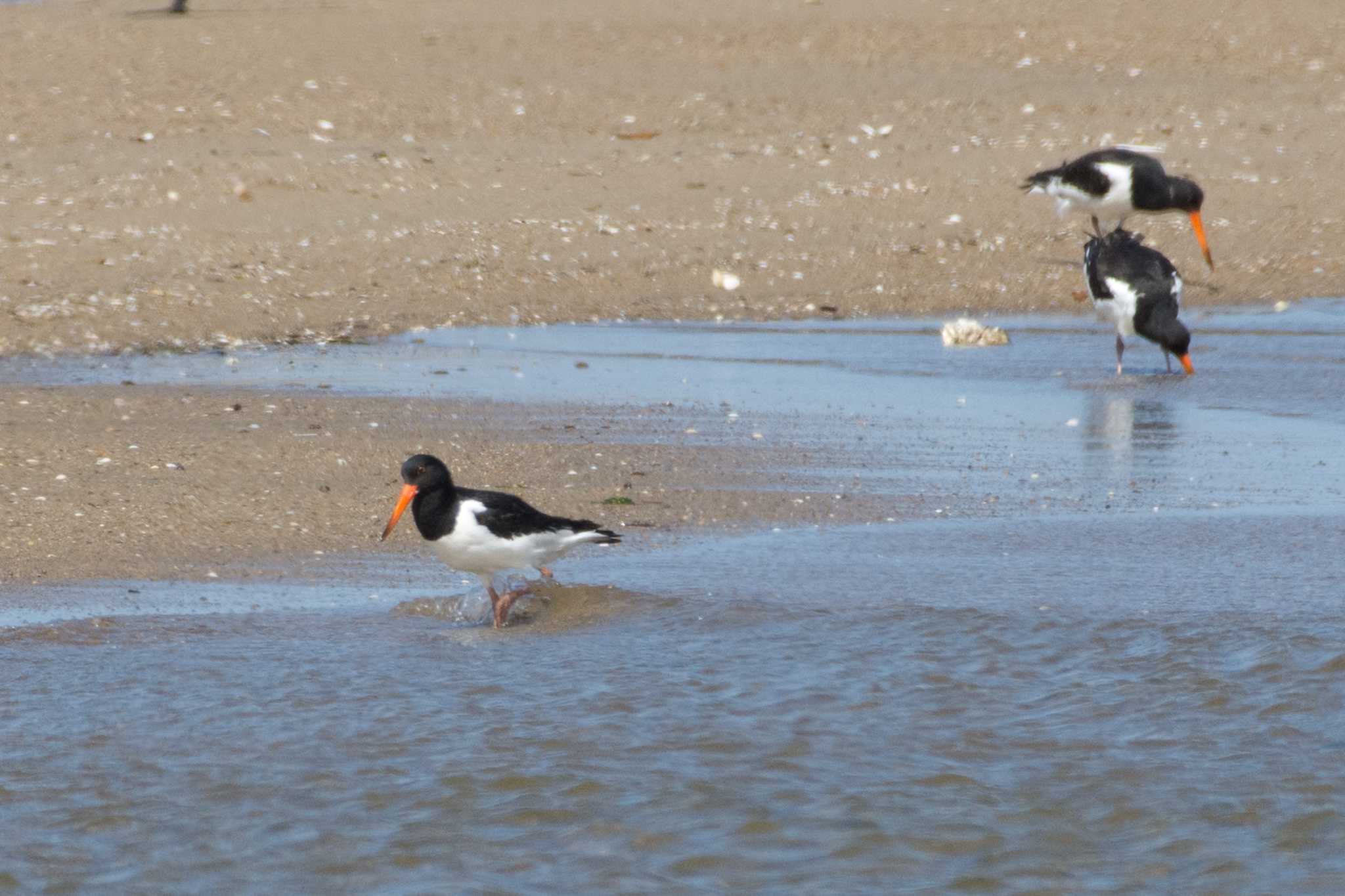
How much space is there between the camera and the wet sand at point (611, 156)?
13.2 meters

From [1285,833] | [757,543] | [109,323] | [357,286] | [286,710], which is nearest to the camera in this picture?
[1285,833]

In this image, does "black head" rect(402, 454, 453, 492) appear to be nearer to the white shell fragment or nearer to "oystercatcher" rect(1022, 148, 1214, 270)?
the white shell fragment

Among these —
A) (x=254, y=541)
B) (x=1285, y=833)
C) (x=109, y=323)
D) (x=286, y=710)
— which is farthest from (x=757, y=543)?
(x=109, y=323)

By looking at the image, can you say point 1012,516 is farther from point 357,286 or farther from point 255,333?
point 357,286

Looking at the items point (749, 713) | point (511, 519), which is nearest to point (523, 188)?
point (511, 519)

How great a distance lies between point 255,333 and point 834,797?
8.04 meters

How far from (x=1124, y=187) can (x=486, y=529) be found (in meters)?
8.06

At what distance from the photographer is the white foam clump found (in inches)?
460

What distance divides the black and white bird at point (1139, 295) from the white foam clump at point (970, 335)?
630mm

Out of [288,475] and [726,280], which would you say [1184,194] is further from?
[288,475]

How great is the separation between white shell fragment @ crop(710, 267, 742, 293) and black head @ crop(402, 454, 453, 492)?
7519 mm

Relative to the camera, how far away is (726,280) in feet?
44.8

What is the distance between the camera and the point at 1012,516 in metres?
7.25

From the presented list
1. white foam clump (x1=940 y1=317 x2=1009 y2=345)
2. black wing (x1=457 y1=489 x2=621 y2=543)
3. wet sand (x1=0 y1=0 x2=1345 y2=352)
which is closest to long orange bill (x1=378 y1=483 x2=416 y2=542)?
black wing (x1=457 y1=489 x2=621 y2=543)
